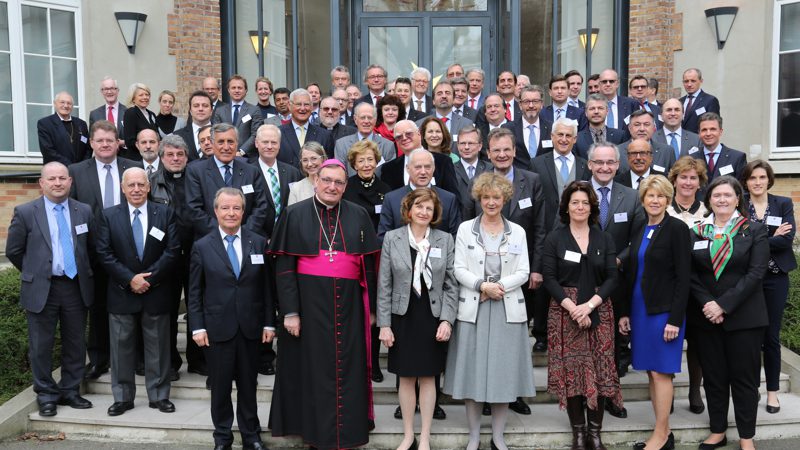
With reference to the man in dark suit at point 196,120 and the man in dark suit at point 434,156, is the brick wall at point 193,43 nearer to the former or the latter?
the man in dark suit at point 196,120

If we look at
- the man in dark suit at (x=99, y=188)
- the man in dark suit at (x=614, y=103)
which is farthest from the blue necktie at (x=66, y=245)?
the man in dark suit at (x=614, y=103)

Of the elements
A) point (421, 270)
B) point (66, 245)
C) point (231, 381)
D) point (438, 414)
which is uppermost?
point (66, 245)

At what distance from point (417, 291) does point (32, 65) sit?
825 cm

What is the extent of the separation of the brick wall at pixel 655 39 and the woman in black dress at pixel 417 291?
7.22m

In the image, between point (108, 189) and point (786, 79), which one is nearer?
point (108, 189)

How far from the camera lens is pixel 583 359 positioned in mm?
5051

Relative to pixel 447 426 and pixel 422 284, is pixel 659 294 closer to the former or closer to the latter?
pixel 422 284

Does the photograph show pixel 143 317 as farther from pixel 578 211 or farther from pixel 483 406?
pixel 578 211

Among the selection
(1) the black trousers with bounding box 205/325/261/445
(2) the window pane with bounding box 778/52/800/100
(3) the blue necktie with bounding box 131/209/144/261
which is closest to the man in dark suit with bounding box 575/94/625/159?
(1) the black trousers with bounding box 205/325/261/445

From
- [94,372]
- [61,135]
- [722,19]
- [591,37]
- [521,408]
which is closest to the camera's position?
[521,408]

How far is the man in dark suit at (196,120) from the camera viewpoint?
7547 millimetres

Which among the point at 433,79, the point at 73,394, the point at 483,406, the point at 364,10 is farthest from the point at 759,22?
the point at 73,394

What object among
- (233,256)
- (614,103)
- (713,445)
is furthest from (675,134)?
(233,256)

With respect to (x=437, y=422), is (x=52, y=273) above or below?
above
